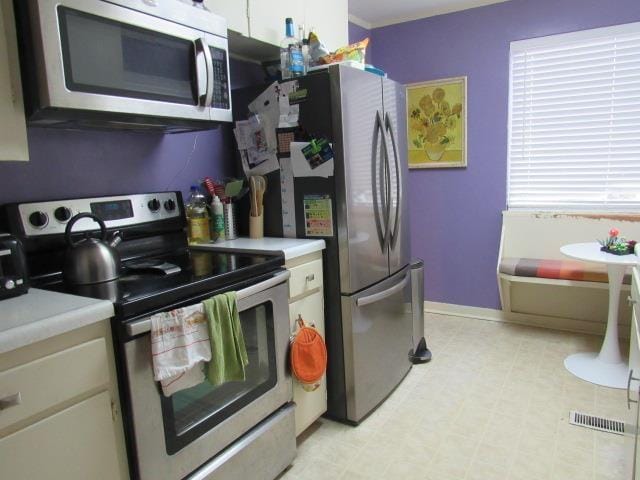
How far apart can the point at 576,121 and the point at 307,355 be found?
8.40 ft

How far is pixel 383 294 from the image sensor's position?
222cm

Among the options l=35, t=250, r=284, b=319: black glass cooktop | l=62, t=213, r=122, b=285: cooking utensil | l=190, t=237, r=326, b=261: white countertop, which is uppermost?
l=62, t=213, r=122, b=285: cooking utensil

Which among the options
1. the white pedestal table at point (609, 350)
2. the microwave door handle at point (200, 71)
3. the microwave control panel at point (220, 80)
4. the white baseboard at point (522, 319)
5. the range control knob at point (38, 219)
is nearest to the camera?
the range control knob at point (38, 219)

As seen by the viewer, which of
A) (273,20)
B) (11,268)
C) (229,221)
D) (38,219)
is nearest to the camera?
(11,268)

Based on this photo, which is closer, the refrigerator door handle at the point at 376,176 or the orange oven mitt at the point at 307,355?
the orange oven mitt at the point at 307,355

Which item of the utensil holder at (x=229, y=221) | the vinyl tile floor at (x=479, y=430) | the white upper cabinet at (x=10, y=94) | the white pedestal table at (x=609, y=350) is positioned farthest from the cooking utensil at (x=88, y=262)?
the white pedestal table at (x=609, y=350)

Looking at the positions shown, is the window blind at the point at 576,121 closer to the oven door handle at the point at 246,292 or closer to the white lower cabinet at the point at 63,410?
the oven door handle at the point at 246,292

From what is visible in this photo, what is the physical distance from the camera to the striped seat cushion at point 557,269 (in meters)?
2.83

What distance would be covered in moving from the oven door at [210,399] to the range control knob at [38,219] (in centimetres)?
60

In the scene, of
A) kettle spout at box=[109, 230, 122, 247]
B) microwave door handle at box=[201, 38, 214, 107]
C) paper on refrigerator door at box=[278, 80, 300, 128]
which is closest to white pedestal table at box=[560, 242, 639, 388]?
paper on refrigerator door at box=[278, 80, 300, 128]

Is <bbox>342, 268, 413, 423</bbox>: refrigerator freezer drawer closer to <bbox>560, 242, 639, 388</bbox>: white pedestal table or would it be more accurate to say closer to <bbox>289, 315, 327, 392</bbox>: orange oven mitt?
<bbox>289, 315, 327, 392</bbox>: orange oven mitt

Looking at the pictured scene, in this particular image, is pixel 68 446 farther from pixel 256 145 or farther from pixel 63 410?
pixel 256 145

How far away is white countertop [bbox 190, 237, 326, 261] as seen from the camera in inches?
71.6

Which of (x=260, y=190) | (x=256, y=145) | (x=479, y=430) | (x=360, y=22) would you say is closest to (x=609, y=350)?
(x=479, y=430)
